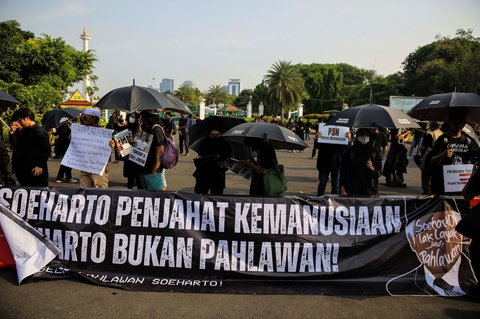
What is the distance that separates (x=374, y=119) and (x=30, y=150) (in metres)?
4.70

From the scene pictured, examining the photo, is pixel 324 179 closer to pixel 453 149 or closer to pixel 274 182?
pixel 274 182

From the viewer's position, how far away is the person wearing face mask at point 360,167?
20.0ft

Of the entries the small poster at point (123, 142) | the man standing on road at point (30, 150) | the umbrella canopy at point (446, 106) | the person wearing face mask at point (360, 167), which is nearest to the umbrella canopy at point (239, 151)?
the small poster at point (123, 142)

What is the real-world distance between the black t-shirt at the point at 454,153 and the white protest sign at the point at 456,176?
11 cm

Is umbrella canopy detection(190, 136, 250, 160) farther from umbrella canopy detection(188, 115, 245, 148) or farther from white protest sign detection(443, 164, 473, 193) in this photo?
white protest sign detection(443, 164, 473, 193)

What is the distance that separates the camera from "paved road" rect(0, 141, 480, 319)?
356 cm

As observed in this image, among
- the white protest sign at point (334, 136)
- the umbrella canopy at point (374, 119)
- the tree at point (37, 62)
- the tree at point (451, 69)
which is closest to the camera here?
the umbrella canopy at point (374, 119)

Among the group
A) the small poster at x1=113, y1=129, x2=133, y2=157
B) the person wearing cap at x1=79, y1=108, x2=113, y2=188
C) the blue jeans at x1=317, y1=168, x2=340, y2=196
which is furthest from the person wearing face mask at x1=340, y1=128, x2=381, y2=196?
the person wearing cap at x1=79, y1=108, x2=113, y2=188

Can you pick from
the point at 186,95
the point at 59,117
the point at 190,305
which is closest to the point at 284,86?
the point at 186,95

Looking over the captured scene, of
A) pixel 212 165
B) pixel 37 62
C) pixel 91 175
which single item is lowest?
pixel 91 175

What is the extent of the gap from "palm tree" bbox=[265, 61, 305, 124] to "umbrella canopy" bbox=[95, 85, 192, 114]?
177 feet

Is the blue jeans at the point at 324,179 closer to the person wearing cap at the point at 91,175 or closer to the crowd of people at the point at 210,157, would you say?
the crowd of people at the point at 210,157

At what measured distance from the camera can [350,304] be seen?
3.84 metres

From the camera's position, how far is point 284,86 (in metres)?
59.1
